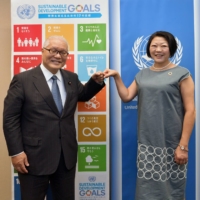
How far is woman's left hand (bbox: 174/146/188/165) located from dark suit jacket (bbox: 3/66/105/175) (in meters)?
0.78

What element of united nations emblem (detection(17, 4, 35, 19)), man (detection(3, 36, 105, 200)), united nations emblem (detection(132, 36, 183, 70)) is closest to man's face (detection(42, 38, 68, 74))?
man (detection(3, 36, 105, 200))

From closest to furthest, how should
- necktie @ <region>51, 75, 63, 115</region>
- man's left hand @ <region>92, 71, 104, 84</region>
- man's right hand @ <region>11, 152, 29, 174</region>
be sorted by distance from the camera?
man's right hand @ <region>11, 152, 29, 174</region>, necktie @ <region>51, 75, 63, 115</region>, man's left hand @ <region>92, 71, 104, 84</region>

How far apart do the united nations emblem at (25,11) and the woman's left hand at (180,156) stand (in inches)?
64.0

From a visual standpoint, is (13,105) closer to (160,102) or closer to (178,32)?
(160,102)

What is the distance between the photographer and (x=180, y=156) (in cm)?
169

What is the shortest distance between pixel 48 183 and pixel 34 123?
1.53 feet

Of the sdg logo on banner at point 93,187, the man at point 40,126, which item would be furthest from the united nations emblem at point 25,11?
the sdg logo on banner at point 93,187

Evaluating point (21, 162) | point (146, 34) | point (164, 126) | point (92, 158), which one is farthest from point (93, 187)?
point (146, 34)

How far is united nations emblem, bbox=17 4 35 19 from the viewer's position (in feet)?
7.00

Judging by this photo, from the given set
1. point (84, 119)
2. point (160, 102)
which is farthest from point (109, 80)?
point (160, 102)

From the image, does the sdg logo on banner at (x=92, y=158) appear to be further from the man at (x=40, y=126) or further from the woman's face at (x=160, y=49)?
the woman's face at (x=160, y=49)

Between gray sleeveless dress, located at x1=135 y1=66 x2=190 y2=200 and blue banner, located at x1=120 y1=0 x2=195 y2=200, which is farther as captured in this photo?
blue banner, located at x1=120 y1=0 x2=195 y2=200

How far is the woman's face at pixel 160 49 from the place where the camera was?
1.74m

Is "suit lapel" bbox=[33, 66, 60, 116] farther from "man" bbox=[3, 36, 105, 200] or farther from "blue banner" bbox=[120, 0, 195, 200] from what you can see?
"blue banner" bbox=[120, 0, 195, 200]
